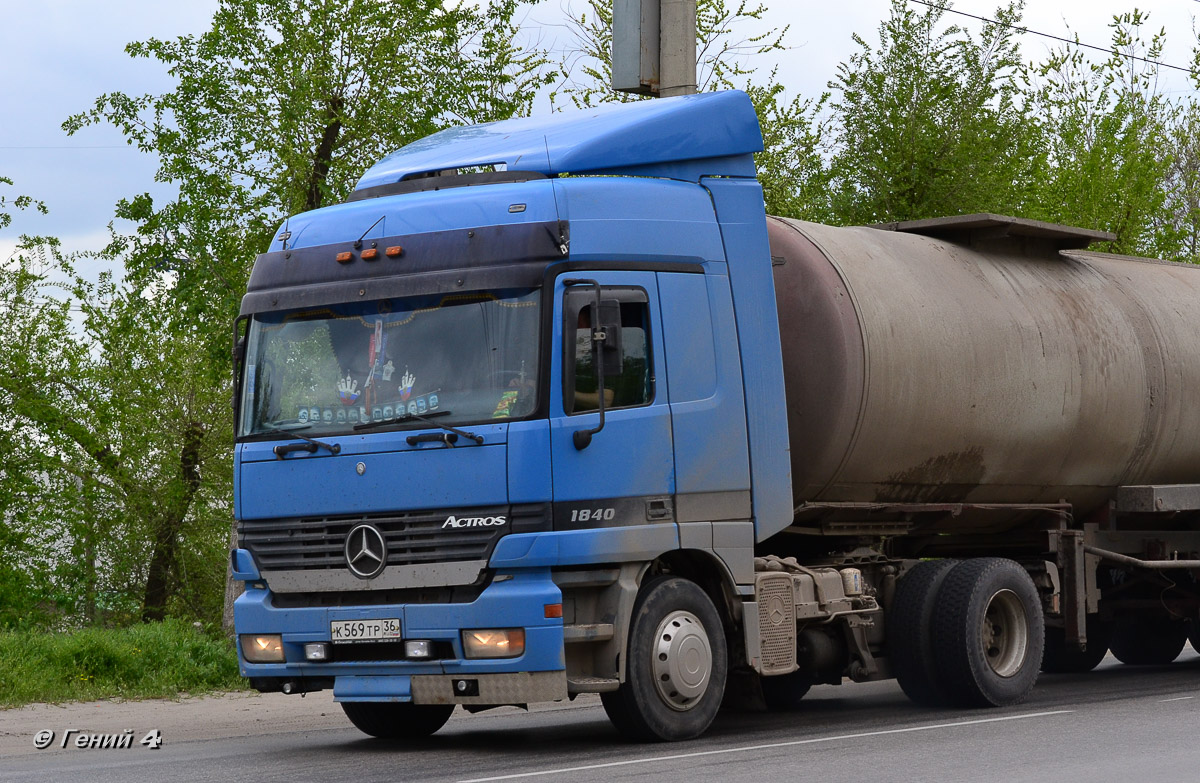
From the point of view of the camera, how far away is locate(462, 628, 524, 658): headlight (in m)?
8.56

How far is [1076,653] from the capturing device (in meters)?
15.3

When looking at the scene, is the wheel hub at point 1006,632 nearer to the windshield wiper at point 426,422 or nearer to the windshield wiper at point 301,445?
the windshield wiper at point 426,422

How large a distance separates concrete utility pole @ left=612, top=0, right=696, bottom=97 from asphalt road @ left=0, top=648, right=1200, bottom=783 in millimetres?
5238

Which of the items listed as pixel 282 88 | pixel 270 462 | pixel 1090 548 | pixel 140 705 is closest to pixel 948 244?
pixel 1090 548

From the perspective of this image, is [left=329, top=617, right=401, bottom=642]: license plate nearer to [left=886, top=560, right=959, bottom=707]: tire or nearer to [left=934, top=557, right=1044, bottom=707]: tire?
[left=886, top=560, right=959, bottom=707]: tire

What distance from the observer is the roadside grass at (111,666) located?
1254 cm

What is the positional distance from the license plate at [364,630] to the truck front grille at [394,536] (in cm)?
33

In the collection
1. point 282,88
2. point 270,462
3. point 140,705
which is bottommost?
point 140,705

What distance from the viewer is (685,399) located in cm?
924

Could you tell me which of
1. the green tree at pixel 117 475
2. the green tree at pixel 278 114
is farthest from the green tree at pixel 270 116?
the green tree at pixel 117 475

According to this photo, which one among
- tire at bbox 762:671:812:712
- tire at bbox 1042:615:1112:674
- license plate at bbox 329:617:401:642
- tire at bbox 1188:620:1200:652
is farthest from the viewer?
tire at bbox 1188:620:1200:652

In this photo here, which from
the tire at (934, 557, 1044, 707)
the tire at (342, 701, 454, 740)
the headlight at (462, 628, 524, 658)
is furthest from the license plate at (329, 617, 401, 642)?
the tire at (934, 557, 1044, 707)

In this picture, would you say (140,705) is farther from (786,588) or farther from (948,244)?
(948,244)

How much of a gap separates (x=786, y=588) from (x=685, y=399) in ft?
5.20
